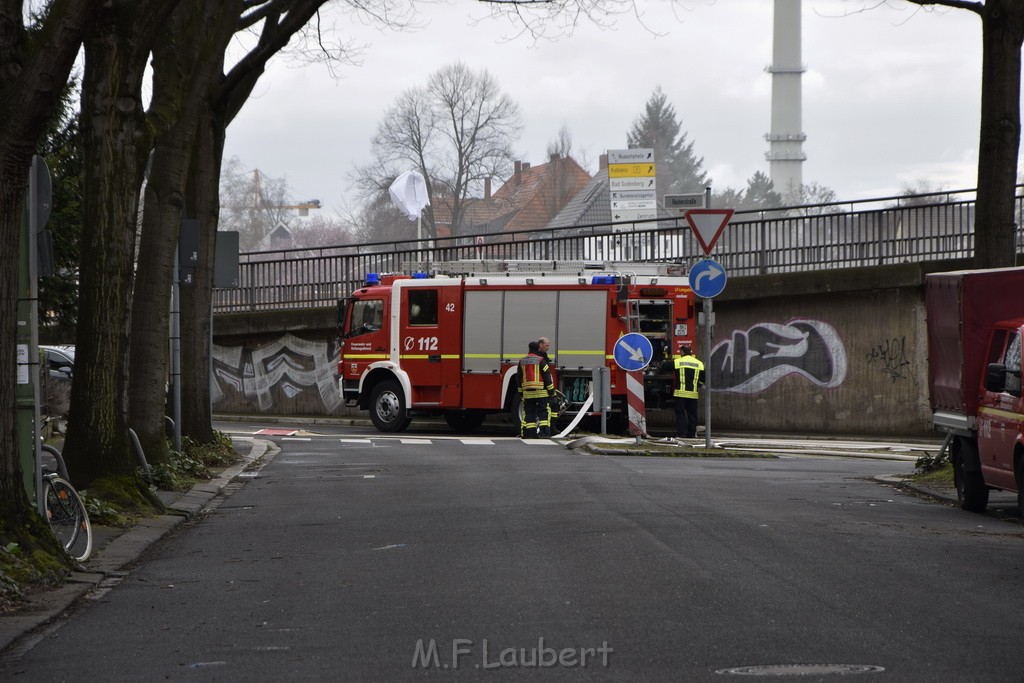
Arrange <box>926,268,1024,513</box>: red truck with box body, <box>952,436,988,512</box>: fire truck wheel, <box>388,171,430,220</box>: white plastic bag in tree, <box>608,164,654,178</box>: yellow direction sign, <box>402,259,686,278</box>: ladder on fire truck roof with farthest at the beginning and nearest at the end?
1. <box>388,171,430,220</box>: white plastic bag in tree
2. <box>608,164,654,178</box>: yellow direction sign
3. <box>402,259,686,278</box>: ladder on fire truck roof
4. <box>952,436,988,512</box>: fire truck wheel
5. <box>926,268,1024,513</box>: red truck with box body

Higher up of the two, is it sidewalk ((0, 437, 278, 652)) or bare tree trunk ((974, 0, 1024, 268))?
bare tree trunk ((974, 0, 1024, 268))

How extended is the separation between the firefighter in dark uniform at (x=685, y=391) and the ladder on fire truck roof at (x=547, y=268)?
8.12 feet

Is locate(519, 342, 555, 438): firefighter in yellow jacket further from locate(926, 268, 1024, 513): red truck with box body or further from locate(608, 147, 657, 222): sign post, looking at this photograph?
locate(926, 268, 1024, 513): red truck with box body

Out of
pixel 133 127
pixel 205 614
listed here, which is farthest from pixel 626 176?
pixel 205 614

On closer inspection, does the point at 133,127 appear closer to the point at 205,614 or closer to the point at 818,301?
the point at 205,614

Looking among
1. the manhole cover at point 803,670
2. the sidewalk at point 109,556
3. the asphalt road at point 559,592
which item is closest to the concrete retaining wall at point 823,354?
the asphalt road at point 559,592

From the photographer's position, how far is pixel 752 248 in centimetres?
2809

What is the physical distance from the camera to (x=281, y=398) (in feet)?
108

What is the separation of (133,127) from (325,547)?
4314mm

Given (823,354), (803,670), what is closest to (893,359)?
(823,354)

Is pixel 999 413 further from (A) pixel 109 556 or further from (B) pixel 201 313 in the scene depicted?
(B) pixel 201 313

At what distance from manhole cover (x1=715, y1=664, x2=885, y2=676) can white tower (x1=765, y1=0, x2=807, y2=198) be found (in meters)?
81.0

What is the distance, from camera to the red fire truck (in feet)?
82.6

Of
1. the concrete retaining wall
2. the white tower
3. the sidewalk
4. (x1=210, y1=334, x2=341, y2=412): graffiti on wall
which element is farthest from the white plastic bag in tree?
the white tower
